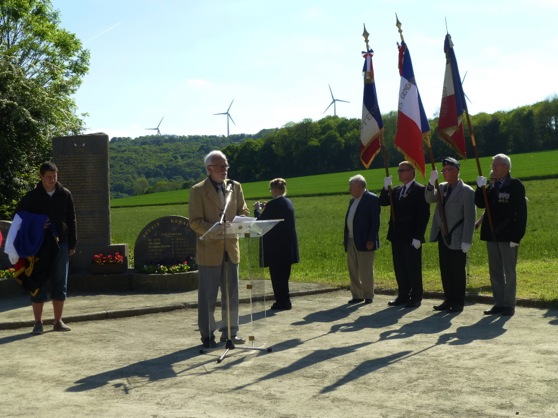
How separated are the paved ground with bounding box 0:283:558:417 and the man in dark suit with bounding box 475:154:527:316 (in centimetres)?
36

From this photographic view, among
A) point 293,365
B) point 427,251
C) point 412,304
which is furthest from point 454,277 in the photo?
point 427,251

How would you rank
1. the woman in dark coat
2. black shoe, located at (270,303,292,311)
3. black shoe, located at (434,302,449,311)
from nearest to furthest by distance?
black shoe, located at (434,302,449,311)
black shoe, located at (270,303,292,311)
the woman in dark coat

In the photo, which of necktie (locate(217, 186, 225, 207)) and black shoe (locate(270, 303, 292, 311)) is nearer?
necktie (locate(217, 186, 225, 207))

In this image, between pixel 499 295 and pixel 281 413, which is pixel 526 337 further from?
pixel 281 413

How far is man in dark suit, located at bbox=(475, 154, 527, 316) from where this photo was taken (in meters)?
11.6

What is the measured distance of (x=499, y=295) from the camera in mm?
11758

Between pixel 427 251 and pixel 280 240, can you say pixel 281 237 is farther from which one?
pixel 427 251

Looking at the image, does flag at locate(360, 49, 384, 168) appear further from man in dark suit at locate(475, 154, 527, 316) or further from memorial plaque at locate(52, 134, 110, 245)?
memorial plaque at locate(52, 134, 110, 245)

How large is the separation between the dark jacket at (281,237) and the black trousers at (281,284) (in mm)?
83

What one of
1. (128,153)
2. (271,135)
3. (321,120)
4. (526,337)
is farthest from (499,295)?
(128,153)

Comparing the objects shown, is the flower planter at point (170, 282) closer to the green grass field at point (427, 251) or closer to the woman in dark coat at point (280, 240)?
the green grass field at point (427, 251)

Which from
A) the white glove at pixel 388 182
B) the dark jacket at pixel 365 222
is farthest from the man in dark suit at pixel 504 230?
the dark jacket at pixel 365 222

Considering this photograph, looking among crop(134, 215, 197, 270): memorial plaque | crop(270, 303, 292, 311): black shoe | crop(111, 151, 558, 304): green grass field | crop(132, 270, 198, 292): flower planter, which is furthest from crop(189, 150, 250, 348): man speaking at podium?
crop(134, 215, 197, 270): memorial plaque

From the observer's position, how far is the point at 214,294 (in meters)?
9.82
